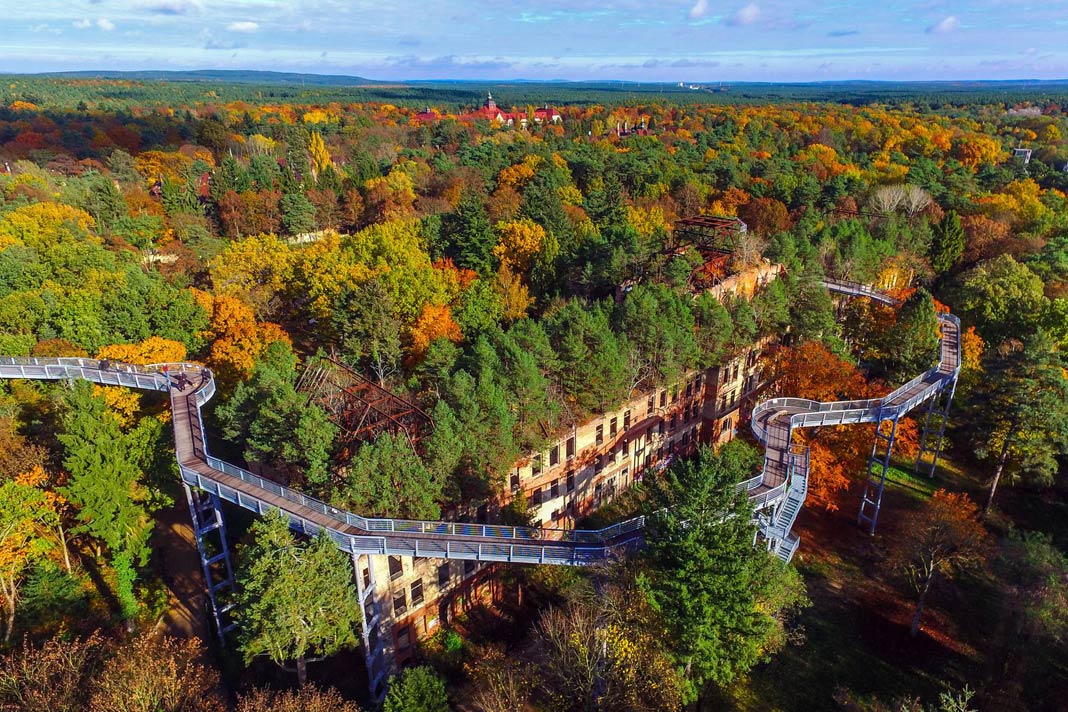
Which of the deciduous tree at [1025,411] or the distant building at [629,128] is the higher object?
the distant building at [629,128]

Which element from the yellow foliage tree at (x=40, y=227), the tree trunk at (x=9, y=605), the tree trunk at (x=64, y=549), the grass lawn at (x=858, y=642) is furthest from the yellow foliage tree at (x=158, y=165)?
the grass lawn at (x=858, y=642)

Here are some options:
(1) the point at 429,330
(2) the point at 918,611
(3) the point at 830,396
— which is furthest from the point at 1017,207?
(1) the point at 429,330

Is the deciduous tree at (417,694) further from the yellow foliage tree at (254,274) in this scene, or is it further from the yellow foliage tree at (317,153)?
the yellow foliage tree at (317,153)

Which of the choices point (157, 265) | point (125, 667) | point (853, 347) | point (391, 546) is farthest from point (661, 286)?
point (157, 265)

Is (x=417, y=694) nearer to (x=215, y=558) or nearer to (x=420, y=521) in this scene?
(x=420, y=521)

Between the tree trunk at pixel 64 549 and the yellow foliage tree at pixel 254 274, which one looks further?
the yellow foliage tree at pixel 254 274

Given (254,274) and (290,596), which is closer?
(290,596)

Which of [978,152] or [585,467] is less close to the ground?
[978,152]
